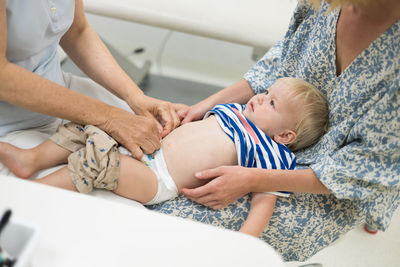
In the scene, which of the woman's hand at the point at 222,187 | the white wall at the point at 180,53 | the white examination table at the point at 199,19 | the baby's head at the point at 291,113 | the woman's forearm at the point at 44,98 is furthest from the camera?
the white wall at the point at 180,53

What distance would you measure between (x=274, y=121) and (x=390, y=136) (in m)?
0.37

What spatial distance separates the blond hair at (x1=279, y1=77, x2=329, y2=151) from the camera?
118 centimetres

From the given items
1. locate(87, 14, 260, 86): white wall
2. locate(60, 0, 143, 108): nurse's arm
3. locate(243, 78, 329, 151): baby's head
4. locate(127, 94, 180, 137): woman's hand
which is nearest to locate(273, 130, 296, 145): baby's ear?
locate(243, 78, 329, 151): baby's head

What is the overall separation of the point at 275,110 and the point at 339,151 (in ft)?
0.87

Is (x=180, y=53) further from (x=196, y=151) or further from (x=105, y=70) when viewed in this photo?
(x=196, y=151)

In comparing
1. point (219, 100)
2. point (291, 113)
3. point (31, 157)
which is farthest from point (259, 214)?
point (31, 157)

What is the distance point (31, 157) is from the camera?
102 centimetres

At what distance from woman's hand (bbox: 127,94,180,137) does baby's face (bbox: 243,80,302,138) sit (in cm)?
26

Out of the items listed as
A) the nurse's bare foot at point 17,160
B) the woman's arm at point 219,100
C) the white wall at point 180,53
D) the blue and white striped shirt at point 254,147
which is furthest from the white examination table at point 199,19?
the nurse's bare foot at point 17,160

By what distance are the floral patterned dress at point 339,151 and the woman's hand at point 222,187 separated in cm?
4

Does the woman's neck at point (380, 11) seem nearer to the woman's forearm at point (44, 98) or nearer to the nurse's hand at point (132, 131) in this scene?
the nurse's hand at point (132, 131)

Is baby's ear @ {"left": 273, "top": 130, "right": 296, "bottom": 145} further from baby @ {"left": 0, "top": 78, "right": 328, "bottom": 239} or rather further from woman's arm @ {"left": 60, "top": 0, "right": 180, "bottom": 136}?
woman's arm @ {"left": 60, "top": 0, "right": 180, "bottom": 136}

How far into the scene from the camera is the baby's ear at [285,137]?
123 cm

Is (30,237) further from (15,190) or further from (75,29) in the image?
(75,29)
